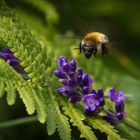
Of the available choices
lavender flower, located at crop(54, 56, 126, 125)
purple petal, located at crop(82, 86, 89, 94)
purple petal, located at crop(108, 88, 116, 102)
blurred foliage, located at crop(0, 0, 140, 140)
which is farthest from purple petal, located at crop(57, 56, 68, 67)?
blurred foliage, located at crop(0, 0, 140, 140)

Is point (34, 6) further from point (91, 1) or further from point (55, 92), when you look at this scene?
point (55, 92)

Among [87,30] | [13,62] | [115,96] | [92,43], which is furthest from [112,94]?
[87,30]

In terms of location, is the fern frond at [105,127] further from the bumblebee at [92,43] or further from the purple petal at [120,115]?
the bumblebee at [92,43]

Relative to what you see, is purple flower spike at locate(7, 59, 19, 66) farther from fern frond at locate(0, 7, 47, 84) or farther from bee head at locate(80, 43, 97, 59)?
bee head at locate(80, 43, 97, 59)

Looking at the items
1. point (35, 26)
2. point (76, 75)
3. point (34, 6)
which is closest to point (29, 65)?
point (76, 75)

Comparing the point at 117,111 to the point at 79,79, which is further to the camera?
the point at 117,111

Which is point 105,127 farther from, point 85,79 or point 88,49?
point 88,49
